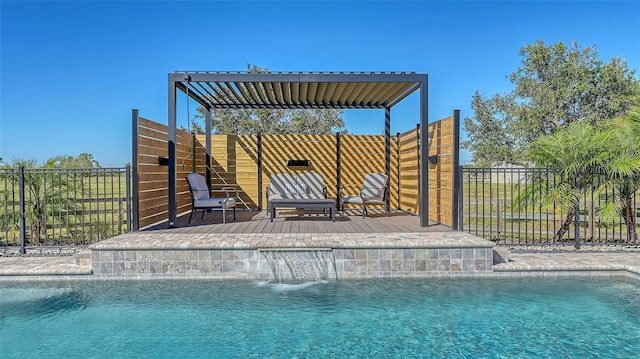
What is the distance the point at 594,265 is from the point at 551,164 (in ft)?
7.34

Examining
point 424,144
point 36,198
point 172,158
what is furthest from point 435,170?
point 36,198

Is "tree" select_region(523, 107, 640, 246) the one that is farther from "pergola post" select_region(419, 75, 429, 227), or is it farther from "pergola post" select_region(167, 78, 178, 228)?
"pergola post" select_region(167, 78, 178, 228)

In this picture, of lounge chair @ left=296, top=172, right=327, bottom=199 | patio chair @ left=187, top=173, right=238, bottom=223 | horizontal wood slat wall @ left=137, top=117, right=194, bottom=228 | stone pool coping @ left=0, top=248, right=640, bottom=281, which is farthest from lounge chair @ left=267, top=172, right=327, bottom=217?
stone pool coping @ left=0, top=248, right=640, bottom=281

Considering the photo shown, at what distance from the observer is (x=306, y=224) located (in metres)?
7.58

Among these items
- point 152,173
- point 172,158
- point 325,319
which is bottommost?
point 325,319

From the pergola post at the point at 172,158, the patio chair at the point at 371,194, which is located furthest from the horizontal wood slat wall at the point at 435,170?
the pergola post at the point at 172,158

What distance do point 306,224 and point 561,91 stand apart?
481 inches

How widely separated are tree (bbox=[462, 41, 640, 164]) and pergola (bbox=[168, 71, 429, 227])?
28.2ft

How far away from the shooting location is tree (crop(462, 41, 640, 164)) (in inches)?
571

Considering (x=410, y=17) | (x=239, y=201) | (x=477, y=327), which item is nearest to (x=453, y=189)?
(x=477, y=327)

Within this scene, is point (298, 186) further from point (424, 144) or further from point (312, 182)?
point (424, 144)

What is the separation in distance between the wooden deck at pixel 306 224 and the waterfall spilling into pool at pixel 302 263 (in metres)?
1.25

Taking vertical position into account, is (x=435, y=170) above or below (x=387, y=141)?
below

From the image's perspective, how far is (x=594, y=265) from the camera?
555 centimetres
